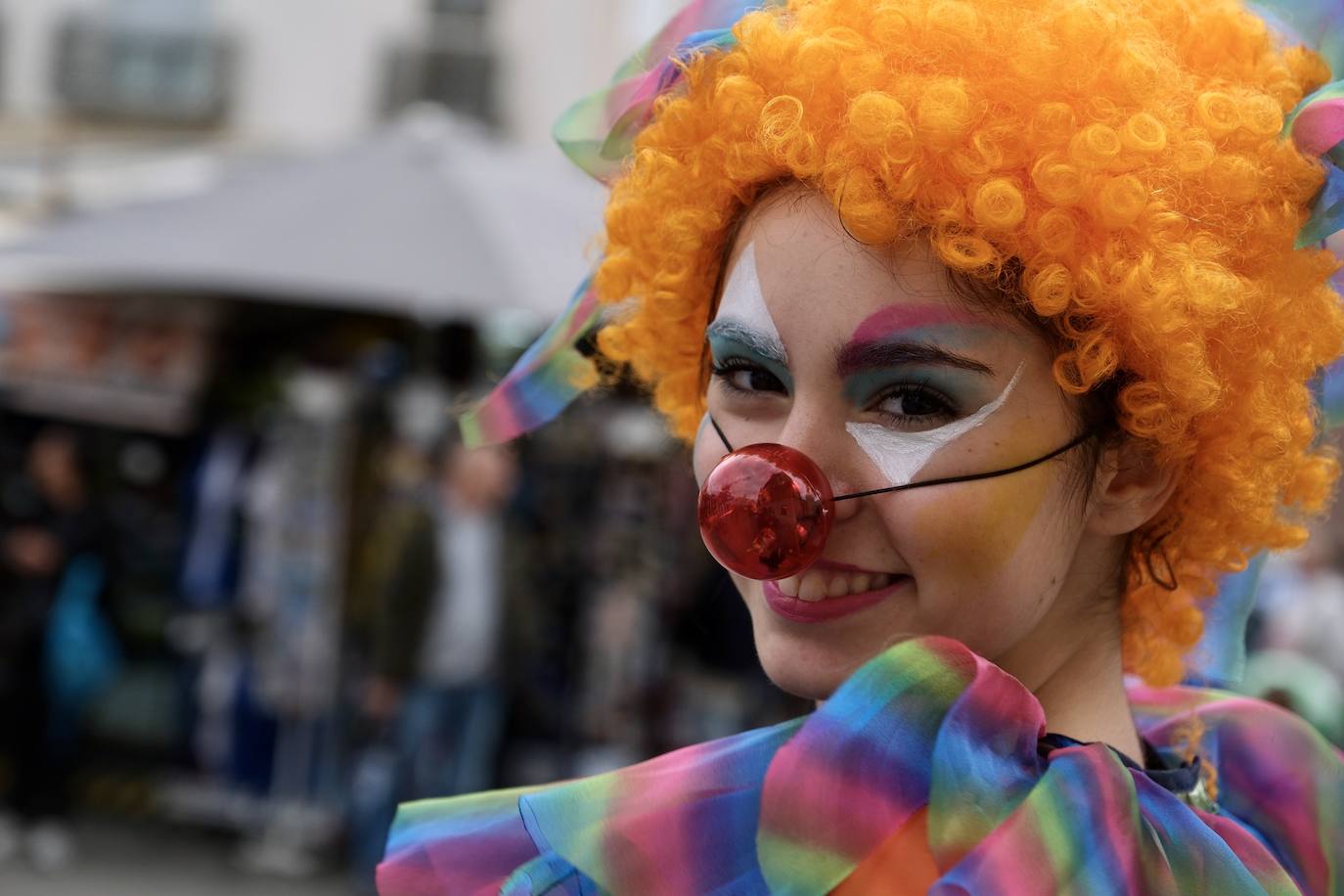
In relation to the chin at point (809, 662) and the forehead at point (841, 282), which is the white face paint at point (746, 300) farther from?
the chin at point (809, 662)

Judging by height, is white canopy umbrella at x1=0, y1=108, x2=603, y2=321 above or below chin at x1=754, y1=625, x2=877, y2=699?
below

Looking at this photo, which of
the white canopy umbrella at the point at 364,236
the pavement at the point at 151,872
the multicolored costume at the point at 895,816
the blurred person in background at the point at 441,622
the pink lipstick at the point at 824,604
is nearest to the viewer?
the multicolored costume at the point at 895,816

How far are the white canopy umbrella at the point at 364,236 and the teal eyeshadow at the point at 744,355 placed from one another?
3.76 m

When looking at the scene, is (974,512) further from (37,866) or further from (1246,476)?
(37,866)

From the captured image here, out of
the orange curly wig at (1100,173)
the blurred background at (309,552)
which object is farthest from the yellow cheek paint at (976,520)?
the blurred background at (309,552)

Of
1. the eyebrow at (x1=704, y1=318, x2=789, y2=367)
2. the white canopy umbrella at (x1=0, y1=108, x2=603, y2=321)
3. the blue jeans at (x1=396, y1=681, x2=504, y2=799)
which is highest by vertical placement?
the eyebrow at (x1=704, y1=318, x2=789, y2=367)

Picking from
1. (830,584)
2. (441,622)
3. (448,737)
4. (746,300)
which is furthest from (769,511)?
(448,737)

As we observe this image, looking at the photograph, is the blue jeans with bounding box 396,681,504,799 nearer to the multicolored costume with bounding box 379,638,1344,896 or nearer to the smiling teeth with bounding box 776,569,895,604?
the multicolored costume with bounding box 379,638,1344,896

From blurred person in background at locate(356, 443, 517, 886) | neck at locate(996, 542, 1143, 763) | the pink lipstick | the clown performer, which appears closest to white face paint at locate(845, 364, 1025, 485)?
the clown performer

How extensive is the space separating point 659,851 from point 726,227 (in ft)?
2.05

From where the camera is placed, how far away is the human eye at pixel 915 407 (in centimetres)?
138

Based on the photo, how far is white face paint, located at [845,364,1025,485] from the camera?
137 cm

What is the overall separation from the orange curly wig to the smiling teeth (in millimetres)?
250

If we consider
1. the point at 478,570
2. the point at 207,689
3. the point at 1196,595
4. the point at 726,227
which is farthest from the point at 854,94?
the point at 207,689
